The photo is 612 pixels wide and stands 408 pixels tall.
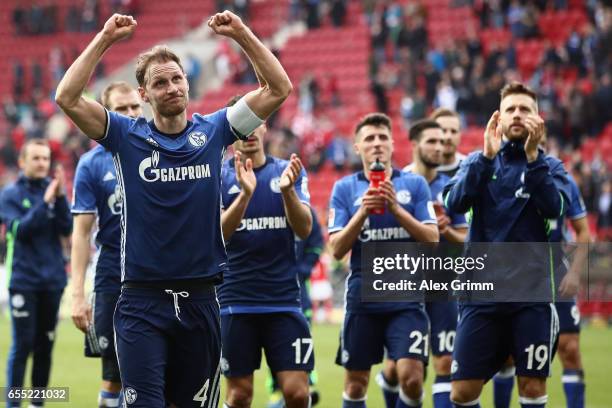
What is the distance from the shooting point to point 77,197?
8641mm

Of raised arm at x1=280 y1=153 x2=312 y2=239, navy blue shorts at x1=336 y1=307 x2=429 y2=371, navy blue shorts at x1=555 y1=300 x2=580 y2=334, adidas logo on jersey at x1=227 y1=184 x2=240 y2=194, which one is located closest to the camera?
raised arm at x1=280 y1=153 x2=312 y2=239

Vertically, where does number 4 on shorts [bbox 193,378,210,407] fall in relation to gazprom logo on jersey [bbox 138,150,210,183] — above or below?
below

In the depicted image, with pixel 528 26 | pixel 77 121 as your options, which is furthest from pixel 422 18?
pixel 77 121

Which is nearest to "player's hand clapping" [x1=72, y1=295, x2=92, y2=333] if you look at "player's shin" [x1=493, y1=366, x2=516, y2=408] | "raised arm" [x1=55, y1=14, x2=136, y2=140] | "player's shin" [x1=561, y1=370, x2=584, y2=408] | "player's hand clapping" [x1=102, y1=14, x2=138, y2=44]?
"raised arm" [x1=55, y1=14, x2=136, y2=140]

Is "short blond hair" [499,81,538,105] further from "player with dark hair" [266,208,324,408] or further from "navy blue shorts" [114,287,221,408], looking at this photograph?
"player with dark hair" [266,208,324,408]

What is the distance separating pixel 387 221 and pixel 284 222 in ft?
3.27

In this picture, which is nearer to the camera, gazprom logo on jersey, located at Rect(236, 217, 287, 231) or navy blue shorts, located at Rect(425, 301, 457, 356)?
gazprom logo on jersey, located at Rect(236, 217, 287, 231)

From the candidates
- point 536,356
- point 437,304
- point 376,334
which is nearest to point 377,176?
point 376,334

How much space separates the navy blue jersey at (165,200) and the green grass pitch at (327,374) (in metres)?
5.84

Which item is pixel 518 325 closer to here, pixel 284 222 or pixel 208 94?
pixel 284 222

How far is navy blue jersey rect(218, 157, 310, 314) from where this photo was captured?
8.39 meters

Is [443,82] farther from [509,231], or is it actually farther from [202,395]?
[202,395]

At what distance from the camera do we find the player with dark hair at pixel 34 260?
35.0 feet

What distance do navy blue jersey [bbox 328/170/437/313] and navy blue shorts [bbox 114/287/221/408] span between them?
267 centimetres
